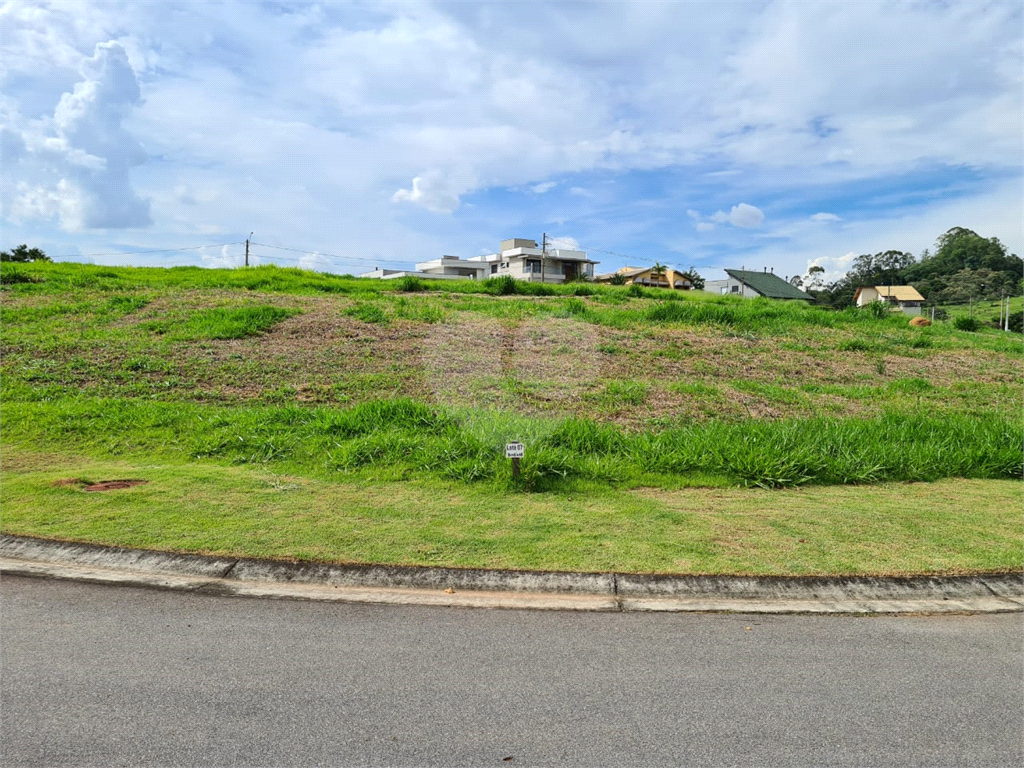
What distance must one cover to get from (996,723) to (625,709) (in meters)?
1.57

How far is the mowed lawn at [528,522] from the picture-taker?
4.39m

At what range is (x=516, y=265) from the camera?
74.0 metres

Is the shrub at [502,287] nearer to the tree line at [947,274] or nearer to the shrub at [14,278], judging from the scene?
the shrub at [14,278]

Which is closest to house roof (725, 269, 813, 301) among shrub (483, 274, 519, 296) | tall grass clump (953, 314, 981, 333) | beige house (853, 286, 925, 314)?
beige house (853, 286, 925, 314)

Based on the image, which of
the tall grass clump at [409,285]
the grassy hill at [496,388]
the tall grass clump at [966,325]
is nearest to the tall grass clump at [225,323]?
the grassy hill at [496,388]

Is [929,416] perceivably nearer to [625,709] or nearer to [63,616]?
[625,709]

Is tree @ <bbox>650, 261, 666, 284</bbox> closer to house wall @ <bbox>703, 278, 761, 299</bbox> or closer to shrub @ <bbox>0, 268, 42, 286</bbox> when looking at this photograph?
house wall @ <bbox>703, 278, 761, 299</bbox>

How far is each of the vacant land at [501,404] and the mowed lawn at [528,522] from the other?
1.9 inches

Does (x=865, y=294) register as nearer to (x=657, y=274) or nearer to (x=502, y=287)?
(x=657, y=274)

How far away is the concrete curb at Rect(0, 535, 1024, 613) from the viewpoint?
385cm

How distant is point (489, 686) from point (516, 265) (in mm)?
72620

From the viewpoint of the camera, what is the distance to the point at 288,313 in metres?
13.8

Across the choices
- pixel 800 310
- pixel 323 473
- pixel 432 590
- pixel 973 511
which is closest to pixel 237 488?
pixel 323 473

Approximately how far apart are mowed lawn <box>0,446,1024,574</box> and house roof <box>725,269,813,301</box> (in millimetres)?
64336
